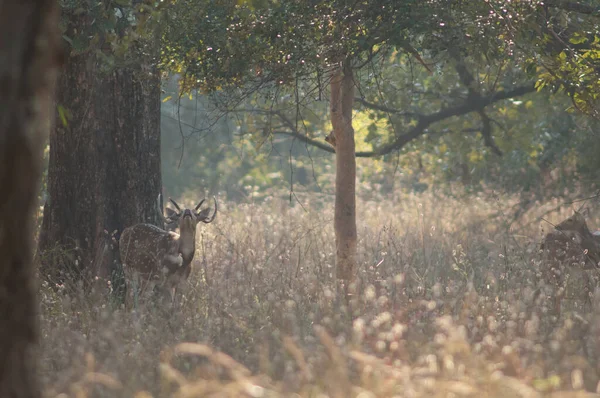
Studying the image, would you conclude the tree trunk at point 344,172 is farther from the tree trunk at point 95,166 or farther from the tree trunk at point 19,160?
the tree trunk at point 19,160

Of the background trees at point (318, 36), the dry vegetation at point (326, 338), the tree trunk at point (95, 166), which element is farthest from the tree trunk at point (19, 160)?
the tree trunk at point (95, 166)

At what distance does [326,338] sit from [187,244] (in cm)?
467

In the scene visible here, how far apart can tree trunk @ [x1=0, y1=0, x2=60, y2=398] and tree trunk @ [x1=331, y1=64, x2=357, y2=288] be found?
6.19 meters

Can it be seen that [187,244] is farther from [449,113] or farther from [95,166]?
[449,113]

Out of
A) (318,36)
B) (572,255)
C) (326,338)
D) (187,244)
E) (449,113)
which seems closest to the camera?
(326,338)

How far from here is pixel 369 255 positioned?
10336 millimetres

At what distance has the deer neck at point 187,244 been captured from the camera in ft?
31.4

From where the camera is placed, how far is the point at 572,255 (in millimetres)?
9359

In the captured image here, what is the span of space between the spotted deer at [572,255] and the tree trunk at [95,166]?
4.66m

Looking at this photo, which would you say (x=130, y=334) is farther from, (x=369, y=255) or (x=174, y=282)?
(x=369, y=255)

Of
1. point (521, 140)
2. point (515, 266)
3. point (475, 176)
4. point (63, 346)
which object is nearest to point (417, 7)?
point (515, 266)

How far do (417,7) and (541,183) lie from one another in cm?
1057

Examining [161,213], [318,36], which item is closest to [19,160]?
[318,36]

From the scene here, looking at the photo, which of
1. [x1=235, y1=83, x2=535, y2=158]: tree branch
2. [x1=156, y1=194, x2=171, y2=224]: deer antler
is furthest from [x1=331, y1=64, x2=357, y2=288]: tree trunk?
[x1=235, y1=83, x2=535, y2=158]: tree branch
